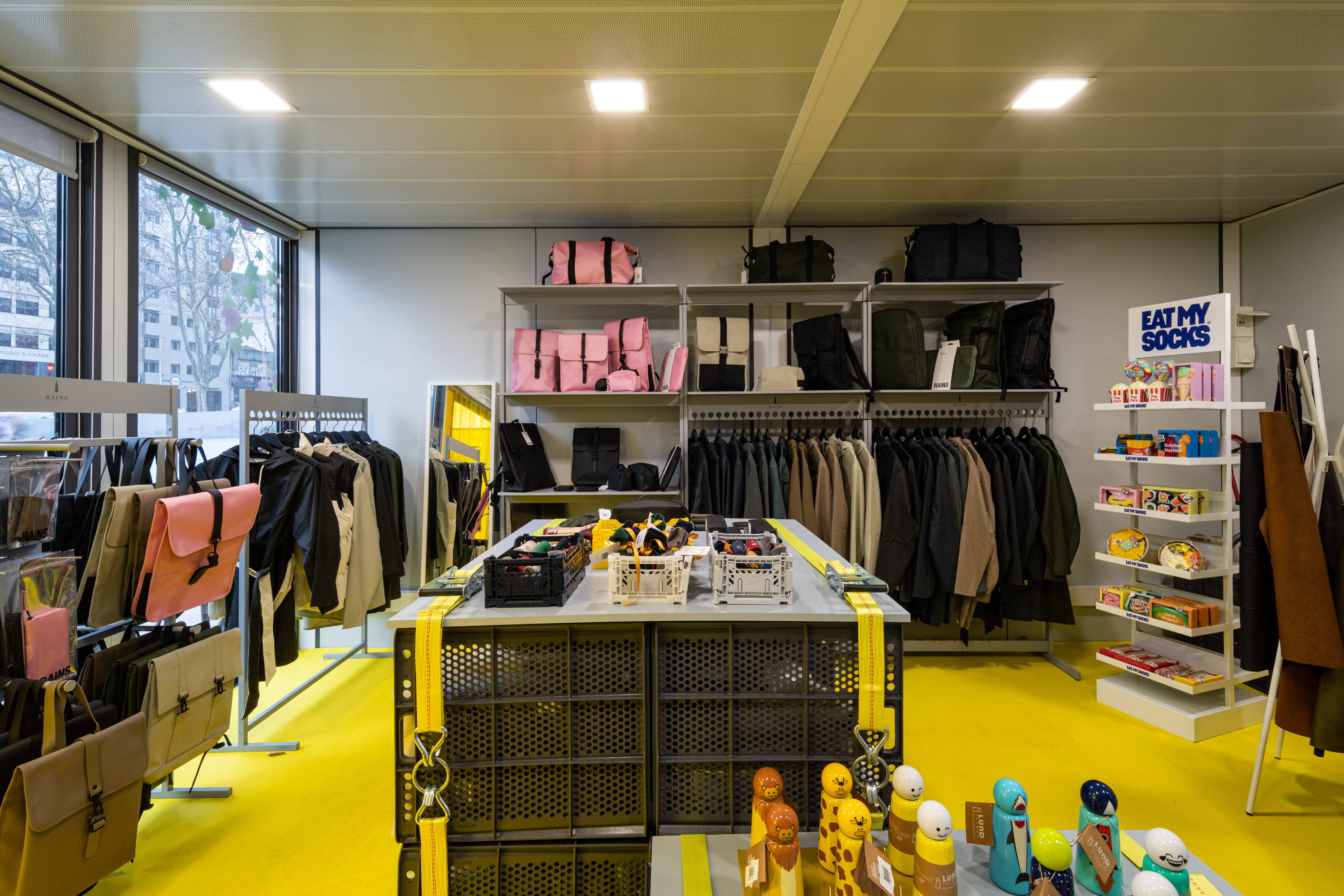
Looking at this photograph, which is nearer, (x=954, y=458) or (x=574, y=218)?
(x=954, y=458)

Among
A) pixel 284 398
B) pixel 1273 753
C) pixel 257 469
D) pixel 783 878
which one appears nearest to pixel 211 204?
pixel 284 398

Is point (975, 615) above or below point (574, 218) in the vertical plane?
below

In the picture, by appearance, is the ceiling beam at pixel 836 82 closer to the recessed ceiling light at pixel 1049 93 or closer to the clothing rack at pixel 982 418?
the recessed ceiling light at pixel 1049 93

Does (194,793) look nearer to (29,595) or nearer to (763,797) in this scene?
(29,595)

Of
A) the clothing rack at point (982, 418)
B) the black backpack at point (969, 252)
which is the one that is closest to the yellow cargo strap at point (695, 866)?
the clothing rack at point (982, 418)

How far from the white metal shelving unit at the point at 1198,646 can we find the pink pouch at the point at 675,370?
2164 millimetres

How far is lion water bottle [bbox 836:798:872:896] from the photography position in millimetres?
1033

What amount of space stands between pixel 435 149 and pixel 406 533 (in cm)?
239

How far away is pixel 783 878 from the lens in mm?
1071

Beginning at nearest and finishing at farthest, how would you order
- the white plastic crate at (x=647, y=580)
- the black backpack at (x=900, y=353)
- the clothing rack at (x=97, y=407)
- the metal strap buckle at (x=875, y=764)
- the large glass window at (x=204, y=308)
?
the metal strap buckle at (x=875, y=764), the white plastic crate at (x=647, y=580), the clothing rack at (x=97, y=407), the large glass window at (x=204, y=308), the black backpack at (x=900, y=353)

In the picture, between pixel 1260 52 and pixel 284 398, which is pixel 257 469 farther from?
pixel 1260 52

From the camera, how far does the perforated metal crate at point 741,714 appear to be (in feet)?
4.81

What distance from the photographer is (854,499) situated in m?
3.48

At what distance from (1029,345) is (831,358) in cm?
118
